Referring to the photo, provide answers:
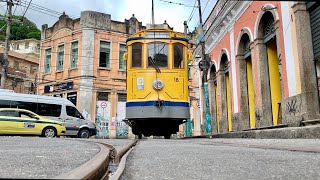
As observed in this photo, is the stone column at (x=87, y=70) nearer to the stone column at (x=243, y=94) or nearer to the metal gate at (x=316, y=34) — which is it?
the stone column at (x=243, y=94)

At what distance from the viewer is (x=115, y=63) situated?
1008 inches

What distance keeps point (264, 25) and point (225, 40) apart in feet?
12.5

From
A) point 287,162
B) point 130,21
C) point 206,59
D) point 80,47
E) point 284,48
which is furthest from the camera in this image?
point 130,21

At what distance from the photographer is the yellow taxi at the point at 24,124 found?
14.0m

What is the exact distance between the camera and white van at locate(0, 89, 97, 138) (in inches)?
637

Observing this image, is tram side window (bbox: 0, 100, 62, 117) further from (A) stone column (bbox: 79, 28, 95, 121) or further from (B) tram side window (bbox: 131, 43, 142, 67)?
(B) tram side window (bbox: 131, 43, 142, 67)

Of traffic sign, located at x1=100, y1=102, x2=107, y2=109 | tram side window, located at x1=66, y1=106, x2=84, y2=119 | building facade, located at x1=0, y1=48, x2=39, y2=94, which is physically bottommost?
tram side window, located at x1=66, y1=106, x2=84, y2=119

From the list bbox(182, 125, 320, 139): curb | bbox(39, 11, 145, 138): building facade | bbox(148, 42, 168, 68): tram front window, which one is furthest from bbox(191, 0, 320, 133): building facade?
bbox(39, 11, 145, 138): building facade

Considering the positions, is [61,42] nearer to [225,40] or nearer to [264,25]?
[225,40]

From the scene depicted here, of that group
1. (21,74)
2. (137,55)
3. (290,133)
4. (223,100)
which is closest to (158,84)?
(137,55)

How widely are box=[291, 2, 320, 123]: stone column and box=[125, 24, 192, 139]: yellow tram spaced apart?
3804 millimetres

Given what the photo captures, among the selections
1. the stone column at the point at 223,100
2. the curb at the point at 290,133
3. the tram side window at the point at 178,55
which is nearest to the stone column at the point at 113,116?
the stone column at the point at 223,100

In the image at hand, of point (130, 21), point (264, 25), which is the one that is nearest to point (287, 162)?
point (264, 25)

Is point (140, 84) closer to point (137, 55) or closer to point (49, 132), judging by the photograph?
point (137, 55)
